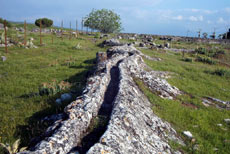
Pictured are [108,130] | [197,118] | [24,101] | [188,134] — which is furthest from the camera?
[24,101]

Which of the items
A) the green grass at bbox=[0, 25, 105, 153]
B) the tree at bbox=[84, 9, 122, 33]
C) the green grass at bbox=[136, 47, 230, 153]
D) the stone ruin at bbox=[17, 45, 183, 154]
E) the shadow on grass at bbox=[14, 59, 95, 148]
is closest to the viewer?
the stone ruin at bbox=[17, 45, 183, 154]

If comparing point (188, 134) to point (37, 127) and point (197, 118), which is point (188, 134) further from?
point (37, 127)

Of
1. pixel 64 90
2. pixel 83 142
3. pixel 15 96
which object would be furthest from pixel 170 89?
pixel 15 96

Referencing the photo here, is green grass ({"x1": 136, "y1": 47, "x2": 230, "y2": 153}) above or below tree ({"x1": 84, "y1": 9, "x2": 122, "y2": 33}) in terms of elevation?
below

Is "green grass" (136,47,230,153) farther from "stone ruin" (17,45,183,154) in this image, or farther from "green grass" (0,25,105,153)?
"green grass" (0,25,105,153)

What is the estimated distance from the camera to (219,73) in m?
18.6

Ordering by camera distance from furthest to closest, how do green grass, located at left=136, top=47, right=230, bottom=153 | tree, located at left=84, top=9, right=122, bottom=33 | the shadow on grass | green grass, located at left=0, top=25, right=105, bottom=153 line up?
tree, located at left=84, top=9, right=122, bottom=33
green grass, located at left=136, top=47, right=230, bottom=153
green grass, located at left=0, top=25, right=105, bottom=153
the shadow on grass

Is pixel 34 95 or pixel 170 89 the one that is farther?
pixel 170 89

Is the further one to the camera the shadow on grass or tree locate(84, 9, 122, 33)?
tree locate(84, 9, 122, 33)

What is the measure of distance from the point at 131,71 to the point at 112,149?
7.69 m

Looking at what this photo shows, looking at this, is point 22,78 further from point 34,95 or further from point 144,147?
point 144,147

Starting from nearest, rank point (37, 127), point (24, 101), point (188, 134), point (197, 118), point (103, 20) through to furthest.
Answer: point (37, 127) < point (188, 134) < point (197, 118) < point (24, 101) < point (103, 20)

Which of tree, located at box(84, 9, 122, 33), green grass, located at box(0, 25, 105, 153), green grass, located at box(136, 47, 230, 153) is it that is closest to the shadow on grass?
green grass, located at box(0, 25, 105, 153)

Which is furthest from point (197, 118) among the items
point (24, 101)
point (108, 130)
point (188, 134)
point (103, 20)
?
point (103, 20)
